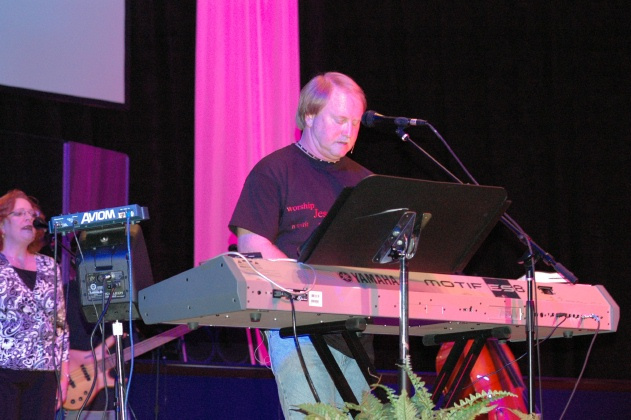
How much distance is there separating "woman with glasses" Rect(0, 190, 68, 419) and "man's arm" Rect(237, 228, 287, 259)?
1.66 meters

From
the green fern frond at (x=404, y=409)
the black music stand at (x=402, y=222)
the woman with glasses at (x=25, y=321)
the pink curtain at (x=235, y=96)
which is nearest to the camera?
the green fern frond at (x=404, y=409)

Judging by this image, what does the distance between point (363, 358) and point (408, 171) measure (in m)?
3.76

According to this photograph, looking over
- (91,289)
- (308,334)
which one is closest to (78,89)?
(91,289)

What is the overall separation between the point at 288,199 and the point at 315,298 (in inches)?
21.4

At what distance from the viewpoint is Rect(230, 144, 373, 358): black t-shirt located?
2465 mm

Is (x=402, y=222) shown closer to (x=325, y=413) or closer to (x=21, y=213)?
(x=325, y=413)

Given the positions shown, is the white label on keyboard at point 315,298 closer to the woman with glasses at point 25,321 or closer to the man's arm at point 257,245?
the man's arm at point 257,245

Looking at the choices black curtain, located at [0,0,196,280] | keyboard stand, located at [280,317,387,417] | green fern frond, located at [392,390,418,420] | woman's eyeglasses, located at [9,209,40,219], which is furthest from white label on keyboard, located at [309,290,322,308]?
black curtain, located at [0,0,196,280]

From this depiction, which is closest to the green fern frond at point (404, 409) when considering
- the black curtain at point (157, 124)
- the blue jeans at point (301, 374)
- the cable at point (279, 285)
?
the cable at point (279, 285)

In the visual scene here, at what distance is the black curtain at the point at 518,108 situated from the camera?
5.93 metres

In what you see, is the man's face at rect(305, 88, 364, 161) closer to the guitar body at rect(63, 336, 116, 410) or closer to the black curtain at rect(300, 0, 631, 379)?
the guitar body at rect(63, 336, 116, 410)

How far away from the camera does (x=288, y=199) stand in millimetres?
2555

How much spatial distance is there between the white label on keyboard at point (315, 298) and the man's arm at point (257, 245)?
0.29 meters

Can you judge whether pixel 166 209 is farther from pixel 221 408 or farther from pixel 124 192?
pixel 221 408
